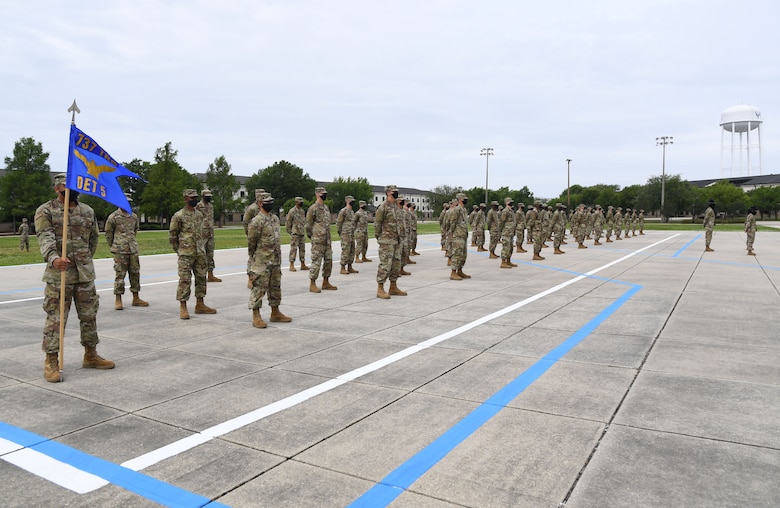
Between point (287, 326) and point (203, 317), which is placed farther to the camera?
point (203, 317)

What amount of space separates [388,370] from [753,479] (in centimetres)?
320

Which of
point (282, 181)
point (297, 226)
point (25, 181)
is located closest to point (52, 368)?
point (297, 226)

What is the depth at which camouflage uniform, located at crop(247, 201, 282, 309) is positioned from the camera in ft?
25.6

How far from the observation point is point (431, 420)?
4.14 metres

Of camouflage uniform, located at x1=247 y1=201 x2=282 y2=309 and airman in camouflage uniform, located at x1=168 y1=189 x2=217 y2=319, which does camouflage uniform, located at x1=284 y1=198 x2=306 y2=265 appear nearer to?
airman in camouflage uniform, located at x1=168 y1=189 x2=217 y2=319

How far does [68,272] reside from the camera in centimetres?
538

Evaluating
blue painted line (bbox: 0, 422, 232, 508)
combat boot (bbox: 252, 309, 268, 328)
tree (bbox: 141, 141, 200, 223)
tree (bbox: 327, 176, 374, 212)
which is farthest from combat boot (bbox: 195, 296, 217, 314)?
tree (bbox: 327, 176, 374, 212)

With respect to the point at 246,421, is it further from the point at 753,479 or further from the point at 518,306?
the point at 518,306

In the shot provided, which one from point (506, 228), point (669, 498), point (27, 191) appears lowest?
point (669, 498)

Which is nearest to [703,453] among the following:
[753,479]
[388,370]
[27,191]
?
[753,479]

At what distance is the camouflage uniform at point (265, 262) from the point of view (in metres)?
7.80

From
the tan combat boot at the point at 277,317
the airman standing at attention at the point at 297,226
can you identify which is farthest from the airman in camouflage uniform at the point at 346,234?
the tan combat boot at the point at 277,317

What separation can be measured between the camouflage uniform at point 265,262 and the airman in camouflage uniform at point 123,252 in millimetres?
2876

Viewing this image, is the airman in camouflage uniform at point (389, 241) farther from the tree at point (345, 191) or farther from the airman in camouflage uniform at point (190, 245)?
the tree at point (345, 191)
